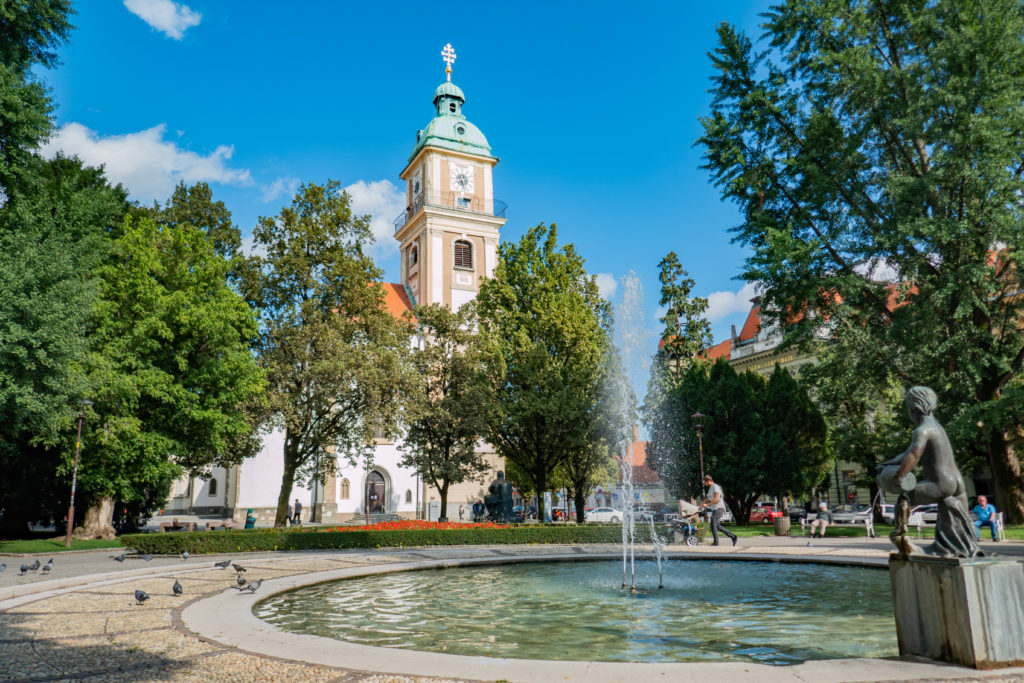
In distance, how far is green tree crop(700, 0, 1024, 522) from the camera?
19.4m

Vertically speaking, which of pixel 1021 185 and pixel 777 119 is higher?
pixel 777 119

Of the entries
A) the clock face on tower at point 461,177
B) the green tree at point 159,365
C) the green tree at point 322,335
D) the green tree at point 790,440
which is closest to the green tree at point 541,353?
the green tree at point 322,335

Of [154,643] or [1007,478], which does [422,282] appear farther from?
[154,643]

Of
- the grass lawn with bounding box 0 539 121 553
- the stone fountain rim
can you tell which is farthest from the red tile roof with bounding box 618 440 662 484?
the stone fountain rim

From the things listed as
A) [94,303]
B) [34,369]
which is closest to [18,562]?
[34,369]

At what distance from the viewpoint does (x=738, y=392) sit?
38.0 meters

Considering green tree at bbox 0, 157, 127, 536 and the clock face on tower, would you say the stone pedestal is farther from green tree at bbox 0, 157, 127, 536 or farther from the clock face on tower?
the clock face on tower

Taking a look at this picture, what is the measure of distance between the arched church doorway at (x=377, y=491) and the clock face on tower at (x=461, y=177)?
22.6 meters

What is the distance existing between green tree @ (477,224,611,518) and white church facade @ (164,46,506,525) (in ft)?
53.1

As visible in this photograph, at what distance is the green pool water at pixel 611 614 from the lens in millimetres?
7305

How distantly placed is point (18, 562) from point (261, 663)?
1690cm

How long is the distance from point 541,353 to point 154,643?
A: 22014 millimetres

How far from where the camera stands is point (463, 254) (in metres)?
51.7

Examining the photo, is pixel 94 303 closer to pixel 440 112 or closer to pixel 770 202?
pixel 770 202
